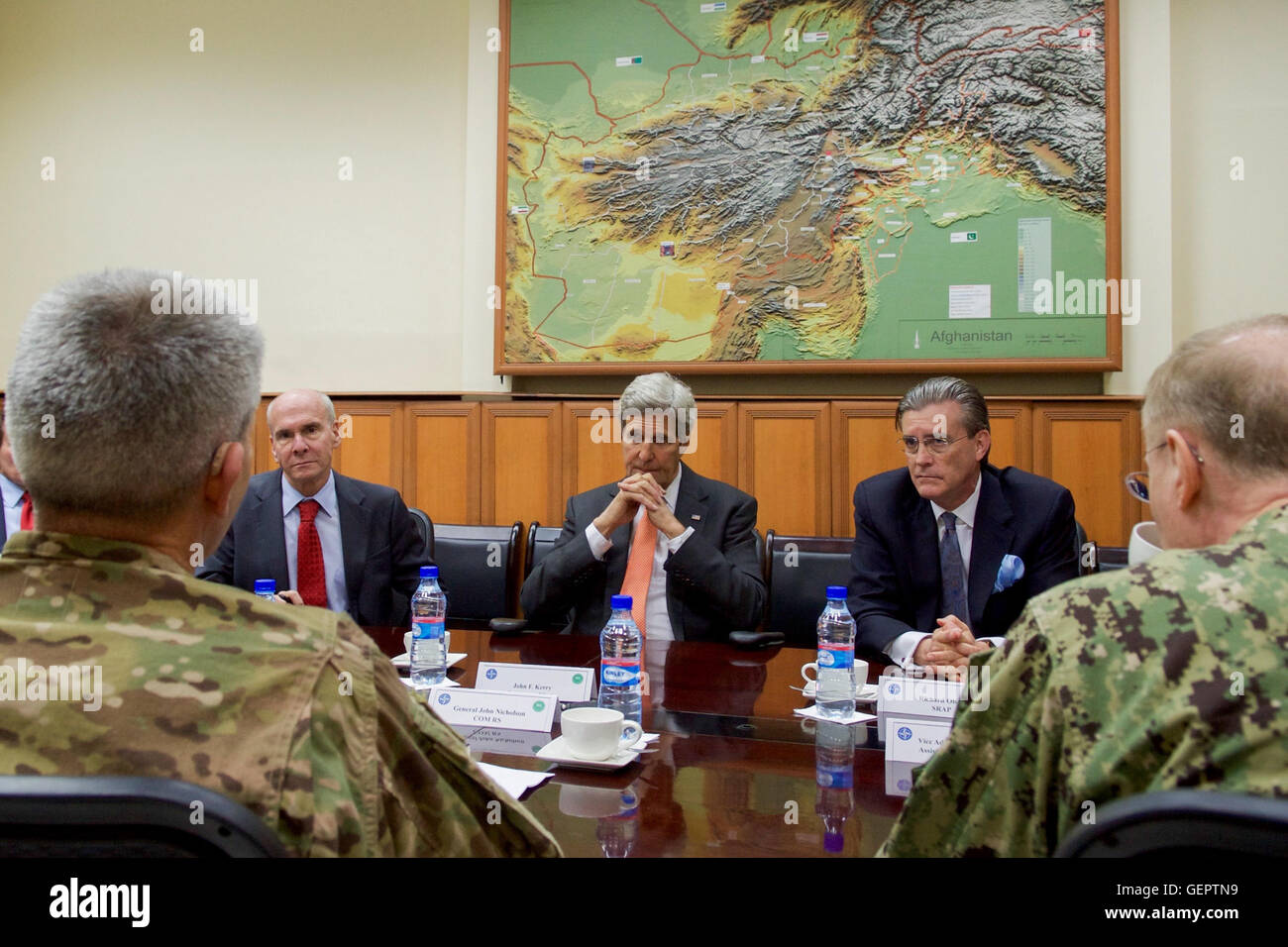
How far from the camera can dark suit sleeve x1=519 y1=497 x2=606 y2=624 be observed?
2.66m

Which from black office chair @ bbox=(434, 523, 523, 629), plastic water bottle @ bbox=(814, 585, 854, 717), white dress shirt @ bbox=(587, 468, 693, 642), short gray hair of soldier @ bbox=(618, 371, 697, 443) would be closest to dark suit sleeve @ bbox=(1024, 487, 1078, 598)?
plastic water bottle @ bbox=(814, 585, 854, 717)

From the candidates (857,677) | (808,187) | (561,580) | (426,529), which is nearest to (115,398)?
(857,677)

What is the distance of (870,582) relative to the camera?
8.27 feet

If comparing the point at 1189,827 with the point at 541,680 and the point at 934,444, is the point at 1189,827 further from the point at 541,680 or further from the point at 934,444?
the point at 934,444

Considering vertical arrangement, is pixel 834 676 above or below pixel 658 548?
below

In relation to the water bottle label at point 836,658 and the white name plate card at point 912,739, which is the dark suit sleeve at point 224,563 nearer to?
the water bottle label at point 836,658

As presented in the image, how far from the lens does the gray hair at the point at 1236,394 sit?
3.10 ft

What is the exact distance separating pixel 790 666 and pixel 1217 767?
147 centimetres

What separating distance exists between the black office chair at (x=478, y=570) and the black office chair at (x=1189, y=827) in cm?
270

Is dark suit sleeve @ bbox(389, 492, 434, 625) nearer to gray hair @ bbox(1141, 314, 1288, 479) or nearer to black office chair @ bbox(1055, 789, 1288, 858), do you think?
gray hair @ bbox(1141, 314, 1288, 479)

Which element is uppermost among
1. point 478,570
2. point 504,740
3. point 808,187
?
point 808,187

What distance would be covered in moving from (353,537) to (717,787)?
1.76 m

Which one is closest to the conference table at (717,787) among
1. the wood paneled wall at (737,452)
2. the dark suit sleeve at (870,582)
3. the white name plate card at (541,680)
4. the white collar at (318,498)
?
the white name plate card at (541,680)
